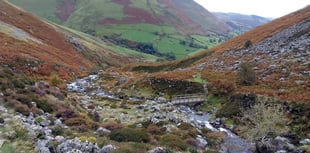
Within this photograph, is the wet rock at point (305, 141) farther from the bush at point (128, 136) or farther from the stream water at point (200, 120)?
the bush at point (128, 136)

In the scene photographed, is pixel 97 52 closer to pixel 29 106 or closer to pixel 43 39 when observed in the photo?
pixel 43 39

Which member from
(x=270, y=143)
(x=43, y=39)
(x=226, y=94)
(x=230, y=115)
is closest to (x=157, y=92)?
(x=226, y=94)

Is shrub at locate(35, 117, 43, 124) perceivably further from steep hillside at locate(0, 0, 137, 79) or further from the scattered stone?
steep hillside at locate(0, 0, 137, 79)

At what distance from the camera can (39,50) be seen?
87.5m

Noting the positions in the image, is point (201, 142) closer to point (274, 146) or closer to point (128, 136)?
point (274, 146)

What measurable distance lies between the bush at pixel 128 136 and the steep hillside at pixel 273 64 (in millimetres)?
22020

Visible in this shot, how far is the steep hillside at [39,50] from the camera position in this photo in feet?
221

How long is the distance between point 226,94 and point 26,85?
95.0ft

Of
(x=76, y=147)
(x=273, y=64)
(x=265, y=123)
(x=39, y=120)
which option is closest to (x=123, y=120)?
(x=39, y=120)

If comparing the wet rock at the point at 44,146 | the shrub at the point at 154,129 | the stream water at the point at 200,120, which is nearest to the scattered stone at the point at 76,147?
the wet rock at the point at 44,146

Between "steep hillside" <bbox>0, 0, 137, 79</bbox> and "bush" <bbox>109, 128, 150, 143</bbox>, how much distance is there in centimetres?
4000

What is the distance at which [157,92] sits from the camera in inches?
2334

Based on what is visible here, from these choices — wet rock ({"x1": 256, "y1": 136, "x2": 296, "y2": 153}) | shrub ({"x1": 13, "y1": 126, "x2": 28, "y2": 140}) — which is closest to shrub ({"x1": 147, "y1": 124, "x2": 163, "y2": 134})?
wet rock ({"x1": 256, "y1": 136, "x2": 296, "y2": 153})

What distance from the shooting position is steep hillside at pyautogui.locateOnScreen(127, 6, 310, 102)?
153ft
